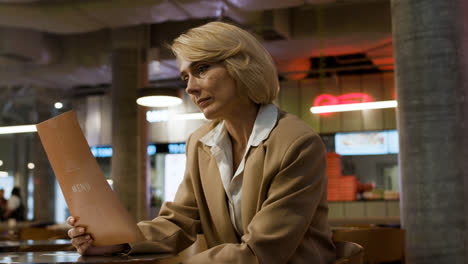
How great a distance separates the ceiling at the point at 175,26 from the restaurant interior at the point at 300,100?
0.11 ft

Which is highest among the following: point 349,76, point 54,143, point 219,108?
point 349,76

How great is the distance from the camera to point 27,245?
3076 millimetres

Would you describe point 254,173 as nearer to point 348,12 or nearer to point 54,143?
point 54,143

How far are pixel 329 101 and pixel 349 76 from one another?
265 centimetres

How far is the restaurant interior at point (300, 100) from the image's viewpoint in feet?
12.5

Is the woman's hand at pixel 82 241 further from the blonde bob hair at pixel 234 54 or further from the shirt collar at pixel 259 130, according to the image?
the blonde bob hair at pixel 234 54

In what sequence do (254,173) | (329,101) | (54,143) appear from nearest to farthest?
(54,143) < (254,173) < (329,101)

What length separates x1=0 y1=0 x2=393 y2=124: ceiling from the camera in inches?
352

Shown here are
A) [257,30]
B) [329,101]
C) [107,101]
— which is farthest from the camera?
[107,101]

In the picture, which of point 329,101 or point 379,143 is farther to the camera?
point 379,143

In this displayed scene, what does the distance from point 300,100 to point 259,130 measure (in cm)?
1296

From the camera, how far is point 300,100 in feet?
47.1

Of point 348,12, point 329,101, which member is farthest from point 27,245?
point 329,101

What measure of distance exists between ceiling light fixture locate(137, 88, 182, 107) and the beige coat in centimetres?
653
